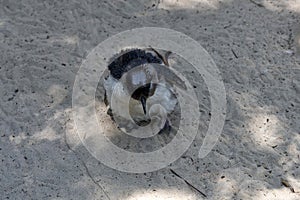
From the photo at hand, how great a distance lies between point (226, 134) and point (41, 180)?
124cm

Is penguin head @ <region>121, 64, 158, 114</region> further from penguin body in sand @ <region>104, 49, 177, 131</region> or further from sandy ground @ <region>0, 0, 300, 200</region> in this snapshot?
sandy ground @ <region>0, 0, 300, 200</region>

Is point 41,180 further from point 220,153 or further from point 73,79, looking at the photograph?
point 220,153

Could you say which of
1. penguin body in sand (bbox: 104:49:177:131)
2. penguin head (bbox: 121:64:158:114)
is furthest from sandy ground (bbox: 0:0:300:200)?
penguin head (bbox: 121:64:158:114)

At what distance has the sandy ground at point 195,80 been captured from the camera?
3.53 m

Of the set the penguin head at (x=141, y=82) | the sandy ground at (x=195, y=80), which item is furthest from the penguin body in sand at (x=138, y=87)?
the sandy ground at (x=195, y=80)

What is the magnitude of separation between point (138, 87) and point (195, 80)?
2.25ft

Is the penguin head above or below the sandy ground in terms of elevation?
above

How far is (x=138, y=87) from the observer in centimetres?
351

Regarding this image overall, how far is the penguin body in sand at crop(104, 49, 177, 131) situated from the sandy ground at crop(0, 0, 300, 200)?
0.33 metres

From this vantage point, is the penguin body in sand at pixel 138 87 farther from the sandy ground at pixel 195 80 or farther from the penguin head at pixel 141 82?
the sandy ground at pixel 195 80

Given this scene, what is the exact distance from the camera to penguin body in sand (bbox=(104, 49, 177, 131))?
11.6 feet

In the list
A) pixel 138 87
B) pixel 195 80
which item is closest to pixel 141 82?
pixel 138 87

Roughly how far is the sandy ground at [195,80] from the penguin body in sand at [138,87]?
33 centimetres

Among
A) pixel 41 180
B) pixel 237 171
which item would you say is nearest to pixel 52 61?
pixel 41 180
